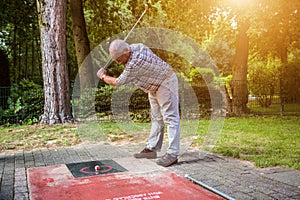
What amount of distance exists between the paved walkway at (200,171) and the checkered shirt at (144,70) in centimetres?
121

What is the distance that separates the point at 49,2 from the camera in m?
9.83

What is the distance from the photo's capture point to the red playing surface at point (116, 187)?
3336 mm

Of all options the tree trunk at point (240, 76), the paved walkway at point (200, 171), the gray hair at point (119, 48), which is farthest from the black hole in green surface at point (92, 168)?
the tree trunk at point (240, 76)

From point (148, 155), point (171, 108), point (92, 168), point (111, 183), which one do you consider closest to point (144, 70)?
point (171, 108)

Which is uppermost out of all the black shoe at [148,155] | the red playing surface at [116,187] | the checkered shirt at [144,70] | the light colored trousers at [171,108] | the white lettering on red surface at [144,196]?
the checkered shirt at [144,70]

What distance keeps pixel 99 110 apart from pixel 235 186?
851cm

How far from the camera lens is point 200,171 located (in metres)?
4.27

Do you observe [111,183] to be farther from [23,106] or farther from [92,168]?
[23,106]

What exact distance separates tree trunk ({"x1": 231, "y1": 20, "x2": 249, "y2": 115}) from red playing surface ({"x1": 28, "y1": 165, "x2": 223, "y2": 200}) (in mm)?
9893

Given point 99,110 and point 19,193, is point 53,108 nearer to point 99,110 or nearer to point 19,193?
point 99,110

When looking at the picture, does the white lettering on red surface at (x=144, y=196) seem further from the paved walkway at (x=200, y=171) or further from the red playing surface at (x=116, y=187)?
the paved walkway at (x=200, y=171)

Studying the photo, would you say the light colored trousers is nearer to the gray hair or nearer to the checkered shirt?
the checkered shirt

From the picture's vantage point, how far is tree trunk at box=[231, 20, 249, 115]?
44.4ft

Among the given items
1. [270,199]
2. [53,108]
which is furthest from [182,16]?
[270,199]
